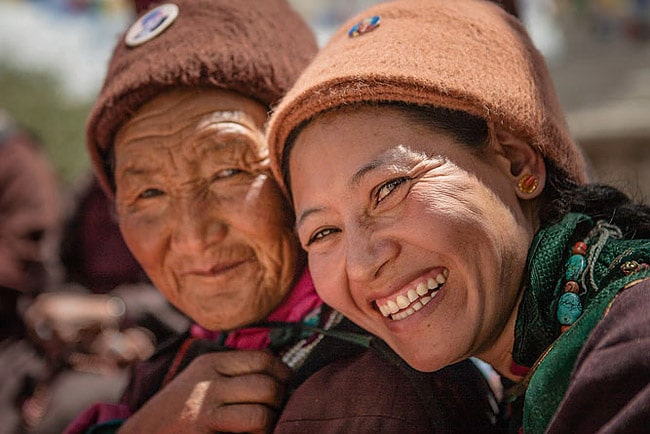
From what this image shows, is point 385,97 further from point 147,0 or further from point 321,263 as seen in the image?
point 147,0

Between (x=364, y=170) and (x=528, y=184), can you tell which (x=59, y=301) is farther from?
(x=528, y=184)

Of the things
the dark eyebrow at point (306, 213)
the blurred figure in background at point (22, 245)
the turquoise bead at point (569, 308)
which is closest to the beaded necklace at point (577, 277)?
the turquoise bead at point (569, 308)

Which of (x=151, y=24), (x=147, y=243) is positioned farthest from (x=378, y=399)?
(x=151, y=24)

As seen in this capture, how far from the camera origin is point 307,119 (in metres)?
2.19

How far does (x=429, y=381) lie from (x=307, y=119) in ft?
2.59

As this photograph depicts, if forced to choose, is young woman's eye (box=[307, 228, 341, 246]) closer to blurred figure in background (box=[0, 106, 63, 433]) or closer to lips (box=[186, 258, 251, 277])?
lips (box=[186, 258, 251, 277])

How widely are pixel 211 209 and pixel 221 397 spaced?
0.59m

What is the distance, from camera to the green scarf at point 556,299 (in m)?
1.69

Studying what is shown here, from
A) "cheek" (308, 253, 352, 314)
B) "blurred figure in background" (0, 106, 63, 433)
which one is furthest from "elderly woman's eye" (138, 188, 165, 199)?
"blurred figure in background" (0, 106, 63, 433)

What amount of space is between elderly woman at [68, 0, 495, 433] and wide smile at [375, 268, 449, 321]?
0.26 meters

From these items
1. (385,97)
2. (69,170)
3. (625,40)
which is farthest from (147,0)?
(69,170)

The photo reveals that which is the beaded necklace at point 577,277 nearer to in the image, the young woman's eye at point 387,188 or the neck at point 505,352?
the neck at point 505,352

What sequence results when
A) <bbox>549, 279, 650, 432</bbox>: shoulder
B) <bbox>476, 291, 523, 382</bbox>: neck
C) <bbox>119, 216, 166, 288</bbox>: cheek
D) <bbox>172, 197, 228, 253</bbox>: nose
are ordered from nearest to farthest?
<bbox>549, 279, 650, 432</bbox>: shoulder, <bbox>476, 291, 523, 382</bbox>: neck, <bbox>172, 197, 228, 253</bbox>: nose, <bbox>119, 216, 166, 288</bbox>: cheek

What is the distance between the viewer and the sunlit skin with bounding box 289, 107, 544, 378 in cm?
192
